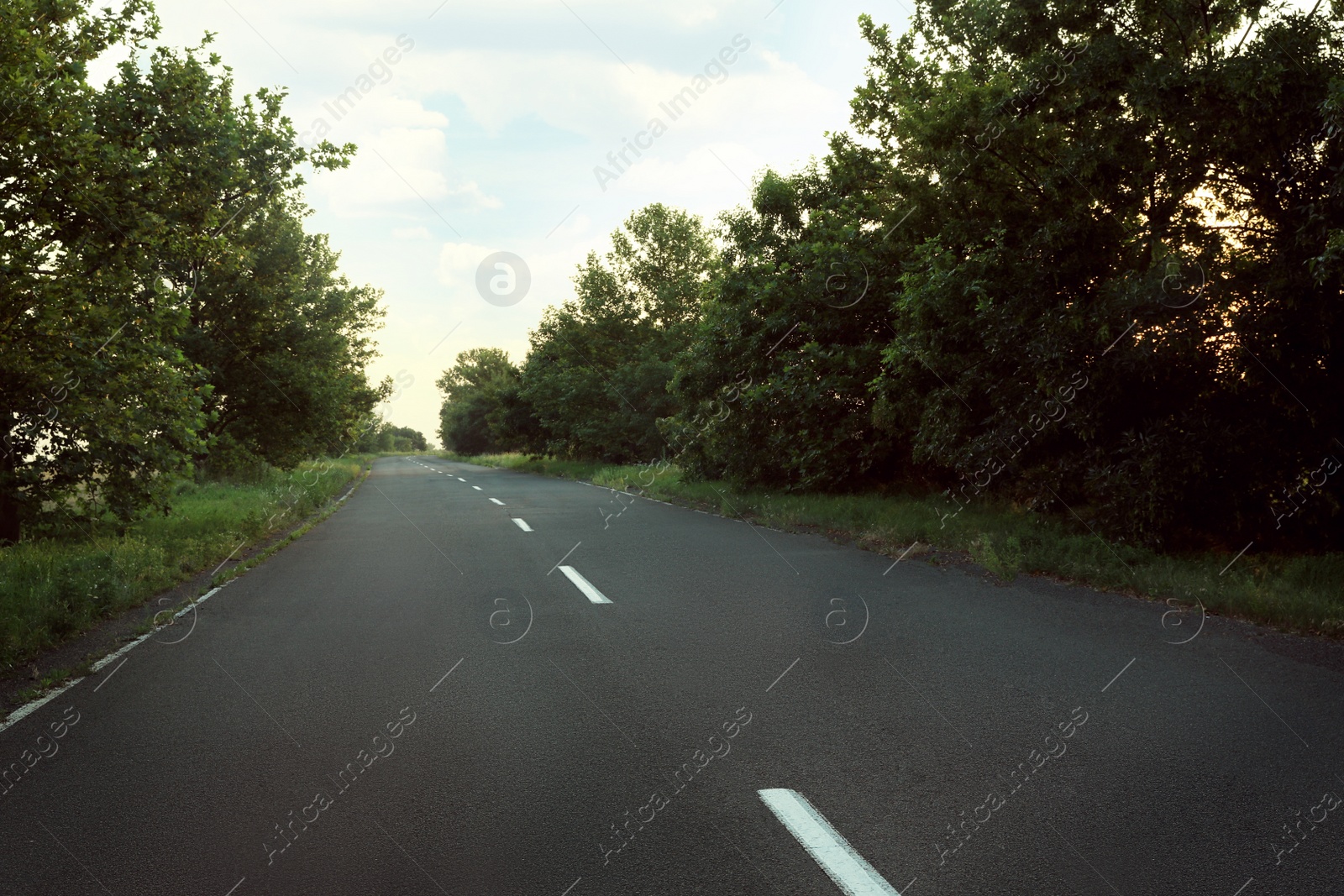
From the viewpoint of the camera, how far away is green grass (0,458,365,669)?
281 inches

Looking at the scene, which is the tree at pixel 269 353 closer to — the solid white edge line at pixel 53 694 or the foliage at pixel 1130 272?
the foliage at pixel 1130 272

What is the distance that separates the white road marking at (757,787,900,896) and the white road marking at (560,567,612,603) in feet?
16.0

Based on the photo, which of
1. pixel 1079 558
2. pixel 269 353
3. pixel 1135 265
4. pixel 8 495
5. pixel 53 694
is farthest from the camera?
pixel 269 353

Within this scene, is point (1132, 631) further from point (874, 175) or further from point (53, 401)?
point (874, 175)

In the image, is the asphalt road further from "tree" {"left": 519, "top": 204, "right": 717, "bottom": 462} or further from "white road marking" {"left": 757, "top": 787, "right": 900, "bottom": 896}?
"tree" {"left": 519, "top": 204, "right": 717, "bottom": 462}

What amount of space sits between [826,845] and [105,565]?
27.7 feet

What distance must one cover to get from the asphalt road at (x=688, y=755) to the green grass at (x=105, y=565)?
85 cm

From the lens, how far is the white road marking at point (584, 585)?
28.6 ft

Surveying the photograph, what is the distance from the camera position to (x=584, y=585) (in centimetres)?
945

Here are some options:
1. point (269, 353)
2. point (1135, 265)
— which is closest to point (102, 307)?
point (1135, 265)

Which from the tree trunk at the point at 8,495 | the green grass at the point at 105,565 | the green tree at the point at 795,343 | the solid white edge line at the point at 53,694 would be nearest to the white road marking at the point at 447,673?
the solid white edge line at the point at 53,694

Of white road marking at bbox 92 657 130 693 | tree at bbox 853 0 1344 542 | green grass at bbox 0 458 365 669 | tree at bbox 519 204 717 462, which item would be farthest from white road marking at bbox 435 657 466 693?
tree at bbox 519 204 717 462

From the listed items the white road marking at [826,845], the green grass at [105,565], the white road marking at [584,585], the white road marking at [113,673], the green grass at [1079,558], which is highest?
the green grass at [105,565]

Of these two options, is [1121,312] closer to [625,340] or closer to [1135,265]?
[1135,265]
